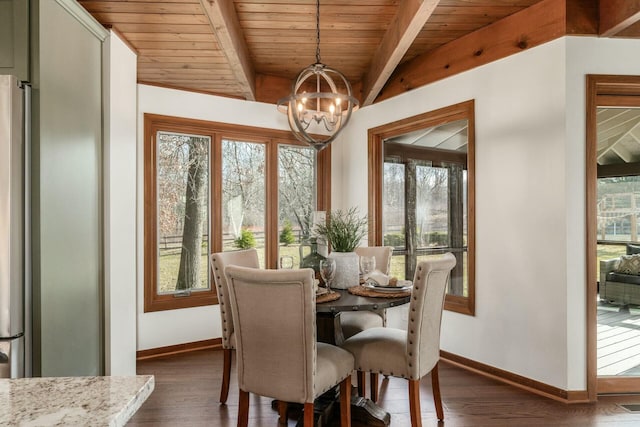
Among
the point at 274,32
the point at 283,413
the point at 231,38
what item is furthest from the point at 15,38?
the point at 283,413

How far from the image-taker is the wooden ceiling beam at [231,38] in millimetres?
2512

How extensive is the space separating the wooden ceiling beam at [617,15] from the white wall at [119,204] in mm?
3307

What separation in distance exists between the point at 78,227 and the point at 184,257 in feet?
5.54

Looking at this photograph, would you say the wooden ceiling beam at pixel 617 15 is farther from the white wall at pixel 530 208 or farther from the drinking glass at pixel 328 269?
the drinking glass at pixel 328 269

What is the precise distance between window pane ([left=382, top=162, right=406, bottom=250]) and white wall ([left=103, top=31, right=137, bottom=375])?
8.16 feet

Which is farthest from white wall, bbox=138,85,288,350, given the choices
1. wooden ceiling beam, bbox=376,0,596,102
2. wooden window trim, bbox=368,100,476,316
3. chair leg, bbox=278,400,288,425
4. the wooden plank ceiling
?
chair leg, bbox=278,400,288,425

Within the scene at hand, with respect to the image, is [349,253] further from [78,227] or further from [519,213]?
[78,227]

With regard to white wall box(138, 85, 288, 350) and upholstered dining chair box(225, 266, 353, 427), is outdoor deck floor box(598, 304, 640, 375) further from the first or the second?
white wall box(138, 85, 288, 350)

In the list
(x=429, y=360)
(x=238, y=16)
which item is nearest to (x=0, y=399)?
(x=429, y=360)

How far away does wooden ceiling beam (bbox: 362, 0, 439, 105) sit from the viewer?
2.57 m

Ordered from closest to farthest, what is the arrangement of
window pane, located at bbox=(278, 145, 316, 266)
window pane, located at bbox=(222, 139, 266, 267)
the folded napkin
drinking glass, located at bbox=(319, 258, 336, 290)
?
drinking glass, located at bbox=(319, 258, 336, 290) → the folded napkin → window pane, located at bbox=(222, 139, 266, 267) → window pane, located at bbox=(278, 145, 316, 266)

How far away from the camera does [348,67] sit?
424 centimetres

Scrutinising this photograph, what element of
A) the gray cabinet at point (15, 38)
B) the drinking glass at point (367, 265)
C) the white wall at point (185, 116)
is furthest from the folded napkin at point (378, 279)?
the gray cabinet at point (15, 38)

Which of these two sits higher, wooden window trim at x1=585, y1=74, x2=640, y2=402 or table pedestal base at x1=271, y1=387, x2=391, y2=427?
wooden window trim at x1=585, y1=74, x2=640, y2=402
